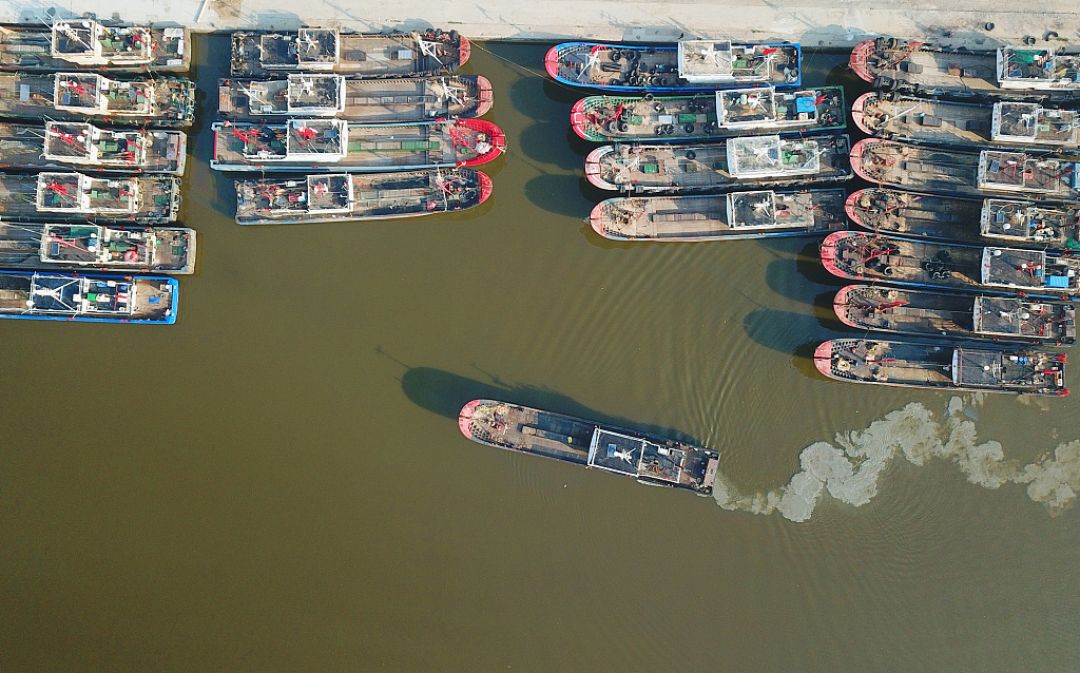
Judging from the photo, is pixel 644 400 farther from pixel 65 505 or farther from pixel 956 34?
pixel 65 505

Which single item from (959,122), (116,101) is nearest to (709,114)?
(959,122)

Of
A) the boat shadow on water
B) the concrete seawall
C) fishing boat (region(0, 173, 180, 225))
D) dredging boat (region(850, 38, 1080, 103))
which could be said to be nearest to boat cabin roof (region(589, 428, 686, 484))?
the boat shadow on water

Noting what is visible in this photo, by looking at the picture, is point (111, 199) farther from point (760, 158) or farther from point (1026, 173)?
point (1026, 173)

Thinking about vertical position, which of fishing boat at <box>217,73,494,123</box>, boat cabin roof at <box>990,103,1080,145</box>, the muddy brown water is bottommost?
the muddy brown water

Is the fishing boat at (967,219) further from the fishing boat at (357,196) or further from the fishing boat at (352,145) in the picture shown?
the fishing boat at (357,196)

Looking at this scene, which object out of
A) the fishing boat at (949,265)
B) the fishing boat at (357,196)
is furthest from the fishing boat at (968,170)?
the fishing boat at (357,196)

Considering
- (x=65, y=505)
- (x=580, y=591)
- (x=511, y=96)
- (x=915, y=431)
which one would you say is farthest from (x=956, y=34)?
(x=65, y=505)

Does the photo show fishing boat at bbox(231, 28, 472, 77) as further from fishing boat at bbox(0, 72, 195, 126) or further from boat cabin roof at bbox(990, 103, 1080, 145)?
boat cabin roof at bbox(990, 103, 1080, 145)
